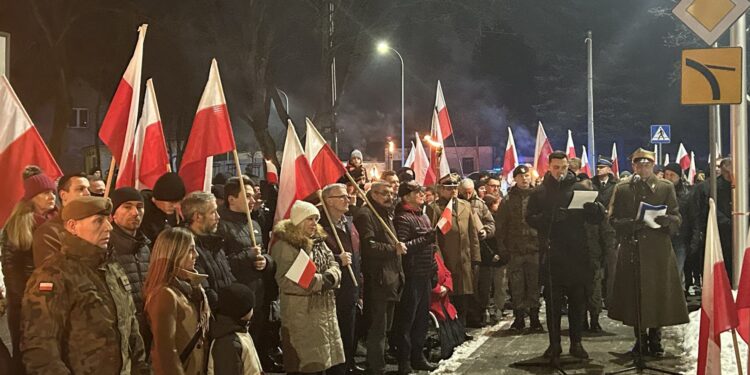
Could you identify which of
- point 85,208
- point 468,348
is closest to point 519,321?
point 468,348

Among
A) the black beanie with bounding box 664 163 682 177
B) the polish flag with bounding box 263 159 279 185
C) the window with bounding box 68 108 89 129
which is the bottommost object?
the polish flag with bounding box 263 159 279 185

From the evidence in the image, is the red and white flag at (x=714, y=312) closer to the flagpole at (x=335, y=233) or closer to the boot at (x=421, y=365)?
the flagpole at (x=335, y=233)

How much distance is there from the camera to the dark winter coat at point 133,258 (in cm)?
544

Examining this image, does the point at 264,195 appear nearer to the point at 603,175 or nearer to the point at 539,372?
the point at 539,372

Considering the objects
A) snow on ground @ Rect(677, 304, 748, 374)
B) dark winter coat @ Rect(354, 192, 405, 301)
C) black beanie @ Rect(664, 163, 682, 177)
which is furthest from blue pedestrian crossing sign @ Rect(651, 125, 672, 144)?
dark winter coat @ Rect(354, 192, 405, 301)

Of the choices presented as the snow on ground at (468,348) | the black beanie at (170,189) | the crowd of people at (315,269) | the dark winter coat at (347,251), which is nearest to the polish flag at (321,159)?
the crowd of people at (315,269)

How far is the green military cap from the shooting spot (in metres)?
4.56

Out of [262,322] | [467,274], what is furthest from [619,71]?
[262,322]

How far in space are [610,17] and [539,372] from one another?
4683 cm

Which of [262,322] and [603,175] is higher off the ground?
[603,175]

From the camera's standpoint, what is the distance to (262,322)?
853 cm

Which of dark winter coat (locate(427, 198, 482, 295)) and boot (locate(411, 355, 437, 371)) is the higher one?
dark winter coat (locate(427, 198, 482, 295))

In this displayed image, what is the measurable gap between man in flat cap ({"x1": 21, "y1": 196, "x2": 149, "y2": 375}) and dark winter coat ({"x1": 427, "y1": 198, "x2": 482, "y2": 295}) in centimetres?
677

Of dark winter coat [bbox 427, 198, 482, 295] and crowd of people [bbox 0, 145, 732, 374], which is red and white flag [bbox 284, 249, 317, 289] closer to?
crowd of people [bbox 0, 145, 732, 374]
